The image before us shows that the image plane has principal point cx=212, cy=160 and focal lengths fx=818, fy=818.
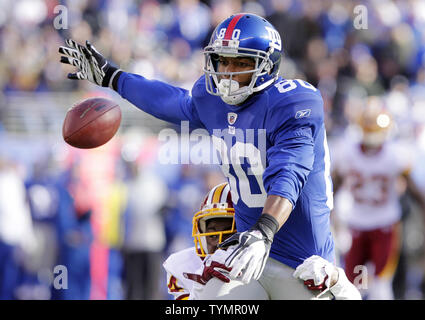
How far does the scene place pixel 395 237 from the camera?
718 centimetres

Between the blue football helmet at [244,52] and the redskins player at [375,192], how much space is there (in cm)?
364

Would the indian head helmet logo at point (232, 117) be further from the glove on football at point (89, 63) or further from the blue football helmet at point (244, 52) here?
the glove on football at point (89, 63)

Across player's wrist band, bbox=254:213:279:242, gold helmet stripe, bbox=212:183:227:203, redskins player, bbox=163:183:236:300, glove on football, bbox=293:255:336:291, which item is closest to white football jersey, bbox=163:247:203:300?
redskins player, bbox=163:183:236:300

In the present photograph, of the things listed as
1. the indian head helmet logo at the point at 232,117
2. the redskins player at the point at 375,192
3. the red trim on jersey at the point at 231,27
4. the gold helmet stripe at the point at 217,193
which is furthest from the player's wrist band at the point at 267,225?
the redskins player at the point at 375,192

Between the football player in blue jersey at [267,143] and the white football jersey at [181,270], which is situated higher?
the football player in blue jersey at [267,143]

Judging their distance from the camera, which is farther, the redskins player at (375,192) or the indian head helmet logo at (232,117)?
the redskins player at (375,192)

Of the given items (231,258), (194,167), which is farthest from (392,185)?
(231,258)

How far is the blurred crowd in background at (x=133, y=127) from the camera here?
25.2ft

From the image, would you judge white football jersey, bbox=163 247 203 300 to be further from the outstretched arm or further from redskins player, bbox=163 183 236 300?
the outstretched arm

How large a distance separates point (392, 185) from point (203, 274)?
4.09m

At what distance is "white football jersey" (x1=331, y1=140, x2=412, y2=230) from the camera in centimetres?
715

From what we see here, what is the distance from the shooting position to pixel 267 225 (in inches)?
121

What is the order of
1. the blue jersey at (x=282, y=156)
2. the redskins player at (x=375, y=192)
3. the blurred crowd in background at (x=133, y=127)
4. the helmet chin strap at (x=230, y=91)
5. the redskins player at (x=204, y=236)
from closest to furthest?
the blue jersey at (x=282, y=156)
the helmet chin strap at (x=230, y=91)
the redskins player at (x=204, y=236)
the redskins player at (x=375, y=192)
the blurred crowd in background at (x=133, y=127)

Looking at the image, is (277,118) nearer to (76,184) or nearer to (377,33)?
(76,184)
